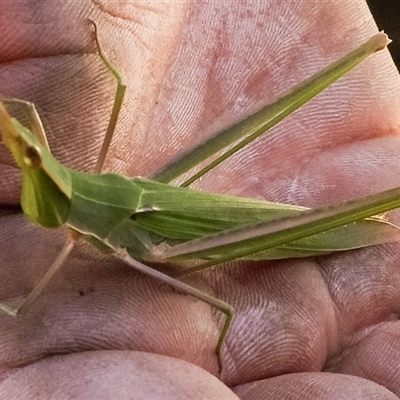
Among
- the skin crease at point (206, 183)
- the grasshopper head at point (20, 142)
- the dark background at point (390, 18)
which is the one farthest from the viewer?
the dark background at point (390, 18)

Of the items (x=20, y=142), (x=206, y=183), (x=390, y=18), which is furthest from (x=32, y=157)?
(x=390, y=18)

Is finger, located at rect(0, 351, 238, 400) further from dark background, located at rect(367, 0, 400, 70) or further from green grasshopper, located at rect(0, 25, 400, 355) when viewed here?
dark background, located at rect(367, 0, 400, 70)

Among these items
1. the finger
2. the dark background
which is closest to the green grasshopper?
the finger

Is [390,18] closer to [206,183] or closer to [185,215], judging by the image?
[206,183]

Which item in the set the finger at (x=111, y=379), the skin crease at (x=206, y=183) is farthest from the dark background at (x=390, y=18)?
the finger at (x=111, y=379)

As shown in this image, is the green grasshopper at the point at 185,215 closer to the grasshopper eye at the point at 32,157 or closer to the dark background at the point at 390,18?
the grasshopper eye at the point at 32,157
